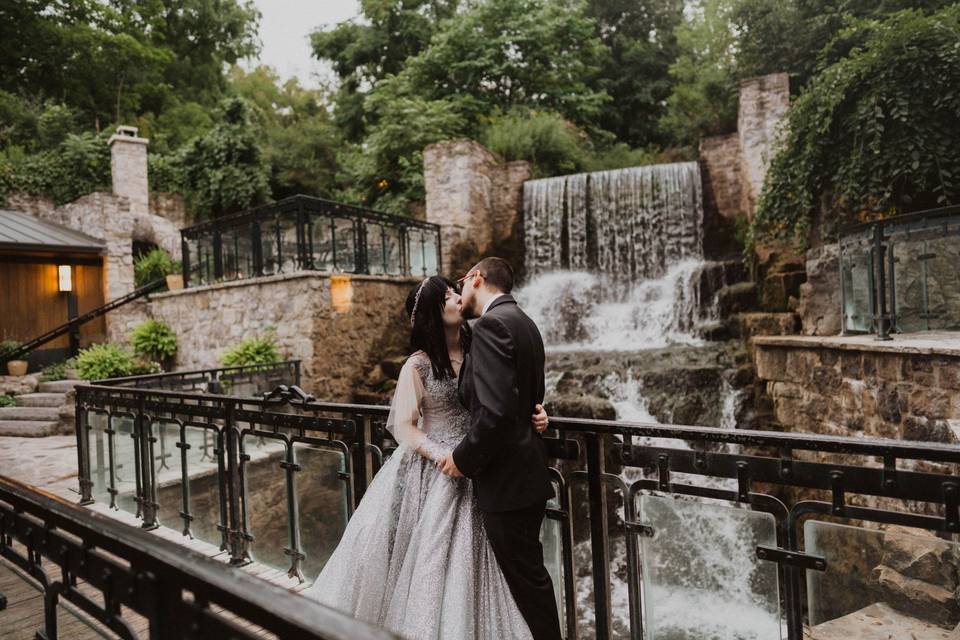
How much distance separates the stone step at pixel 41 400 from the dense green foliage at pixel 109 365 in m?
0.66

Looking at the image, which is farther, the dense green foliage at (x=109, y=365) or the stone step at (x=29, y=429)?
the dense green foliage at (x=109, y=365)

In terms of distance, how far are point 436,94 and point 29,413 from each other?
13.8 meters

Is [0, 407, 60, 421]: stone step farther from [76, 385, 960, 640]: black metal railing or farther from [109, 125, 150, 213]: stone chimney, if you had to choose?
[109, 125, 150, 213]: stone chimney

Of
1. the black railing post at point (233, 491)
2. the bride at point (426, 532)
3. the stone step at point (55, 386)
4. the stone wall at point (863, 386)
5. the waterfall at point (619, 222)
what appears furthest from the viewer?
the waterfall at point (619, 222)

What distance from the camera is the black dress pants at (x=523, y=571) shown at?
2.09 meters

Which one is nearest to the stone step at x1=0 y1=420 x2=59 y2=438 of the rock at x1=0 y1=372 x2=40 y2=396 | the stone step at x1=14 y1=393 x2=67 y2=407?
the stone step at x1=14 y1=393 x2=67 y2=407

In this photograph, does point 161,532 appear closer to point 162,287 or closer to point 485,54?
point 162,287

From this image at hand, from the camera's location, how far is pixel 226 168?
20531mm


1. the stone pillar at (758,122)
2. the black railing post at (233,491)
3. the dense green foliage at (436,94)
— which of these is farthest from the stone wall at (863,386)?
the stone pillar at (758,122)

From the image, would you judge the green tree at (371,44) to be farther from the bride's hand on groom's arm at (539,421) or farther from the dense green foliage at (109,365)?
the bride's hand on groom's arm at (539,421)

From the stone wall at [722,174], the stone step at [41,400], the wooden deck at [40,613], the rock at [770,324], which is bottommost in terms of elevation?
the wooden deck at [40,613]

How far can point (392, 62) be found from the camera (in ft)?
74.4

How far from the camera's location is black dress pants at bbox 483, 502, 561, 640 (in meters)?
2.09

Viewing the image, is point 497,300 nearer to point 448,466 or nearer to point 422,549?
point 448,466
